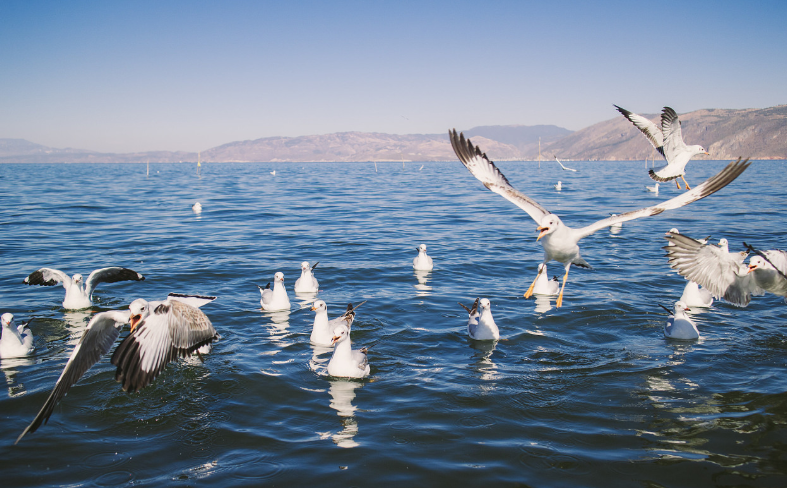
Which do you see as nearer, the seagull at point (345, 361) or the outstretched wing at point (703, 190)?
the outstretched wing at point (703, 190)

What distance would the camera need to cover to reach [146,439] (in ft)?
20.3

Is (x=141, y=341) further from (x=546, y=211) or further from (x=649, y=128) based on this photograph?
(x=649, y=128)

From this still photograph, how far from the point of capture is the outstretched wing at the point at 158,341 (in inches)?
225

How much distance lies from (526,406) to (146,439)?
486 centimetres

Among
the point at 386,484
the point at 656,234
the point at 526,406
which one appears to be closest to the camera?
the point at 386,484

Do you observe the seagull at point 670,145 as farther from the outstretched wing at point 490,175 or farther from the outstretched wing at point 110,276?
the outstretched wing at point 110,276

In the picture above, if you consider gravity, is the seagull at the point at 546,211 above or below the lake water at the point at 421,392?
above

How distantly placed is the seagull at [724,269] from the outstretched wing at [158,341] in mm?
7343

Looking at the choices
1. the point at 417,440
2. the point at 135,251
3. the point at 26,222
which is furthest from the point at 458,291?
Result: the point at 26,222

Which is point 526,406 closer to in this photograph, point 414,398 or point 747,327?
point 414,398

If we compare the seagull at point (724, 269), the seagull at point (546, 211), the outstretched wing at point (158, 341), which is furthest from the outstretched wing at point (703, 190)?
the outstretched wing at point (158, 341)

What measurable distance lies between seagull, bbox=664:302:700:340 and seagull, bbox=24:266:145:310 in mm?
10896

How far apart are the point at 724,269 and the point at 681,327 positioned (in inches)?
52.9

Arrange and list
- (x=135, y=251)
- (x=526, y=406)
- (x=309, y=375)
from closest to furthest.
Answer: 1. (x=526, y=406)
2. (x=309, y=375)
3. (x=135, y=251)
